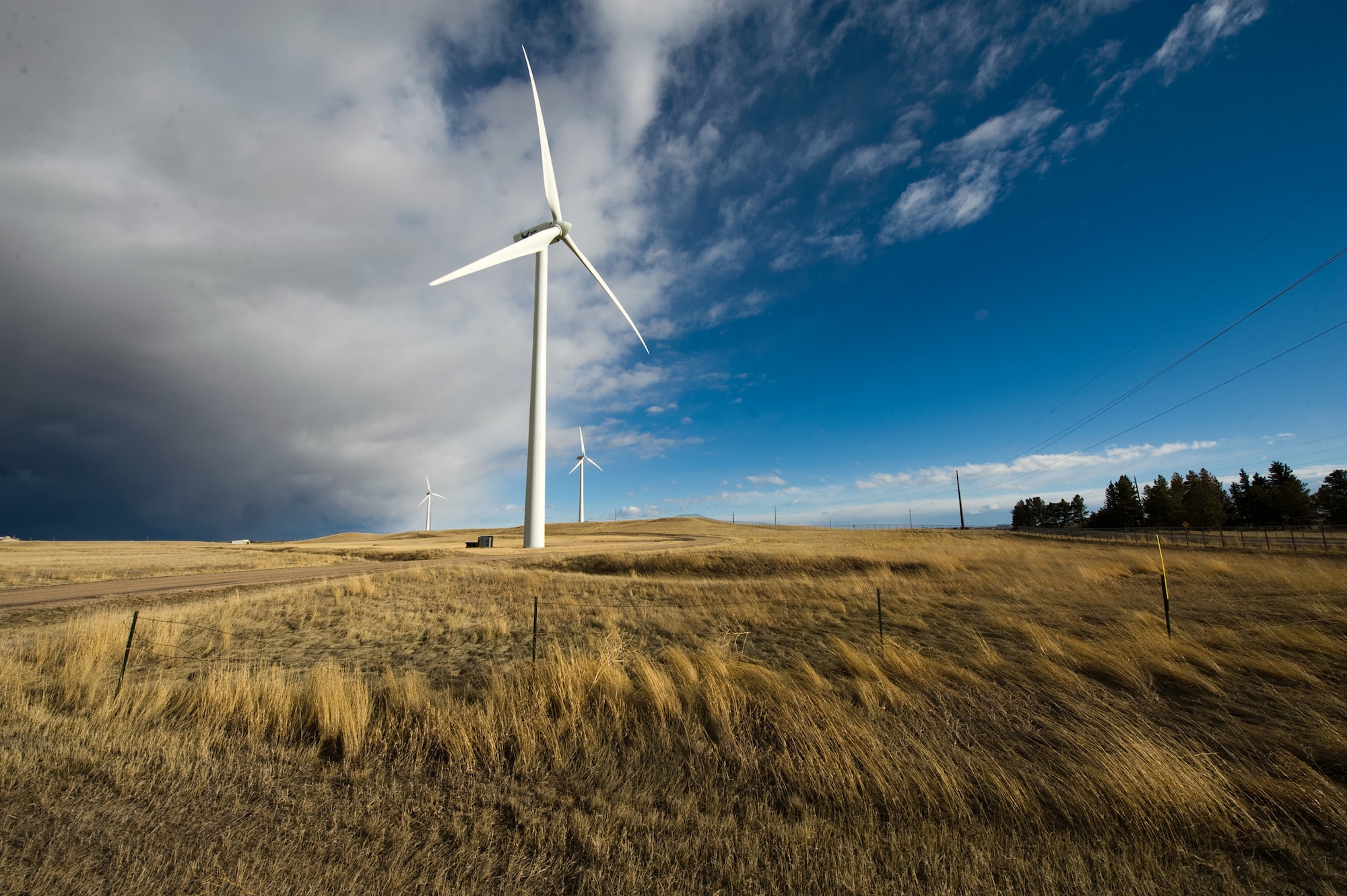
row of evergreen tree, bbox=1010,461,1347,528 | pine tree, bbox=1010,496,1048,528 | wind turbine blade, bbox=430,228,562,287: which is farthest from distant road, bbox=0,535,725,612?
pine tree, bbox=1010,496,1048,528

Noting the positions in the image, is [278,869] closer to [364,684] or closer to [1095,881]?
[364,684]

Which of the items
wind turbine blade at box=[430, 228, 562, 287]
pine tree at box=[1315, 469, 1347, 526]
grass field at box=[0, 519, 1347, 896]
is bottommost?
grass field at box=[0, 519, 1347, 896]

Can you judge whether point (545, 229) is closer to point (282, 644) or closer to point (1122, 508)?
point (282, 644)

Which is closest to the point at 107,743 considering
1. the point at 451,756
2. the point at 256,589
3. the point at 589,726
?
the point at 451,756

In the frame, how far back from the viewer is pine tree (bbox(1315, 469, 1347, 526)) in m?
89.7

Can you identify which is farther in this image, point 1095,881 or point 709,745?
point 709,745

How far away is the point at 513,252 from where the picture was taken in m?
43.3

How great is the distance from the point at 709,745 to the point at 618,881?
2.79 metres

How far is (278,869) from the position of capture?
14.5 ft

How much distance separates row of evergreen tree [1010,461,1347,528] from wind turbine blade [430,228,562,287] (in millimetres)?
96211

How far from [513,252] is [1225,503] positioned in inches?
5657

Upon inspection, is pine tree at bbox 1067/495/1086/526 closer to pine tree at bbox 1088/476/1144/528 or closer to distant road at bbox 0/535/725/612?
pine tree at bbox 1088/476/1144/528

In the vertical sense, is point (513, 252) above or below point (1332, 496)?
above

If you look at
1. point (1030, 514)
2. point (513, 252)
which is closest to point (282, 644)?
point (513, 252)
